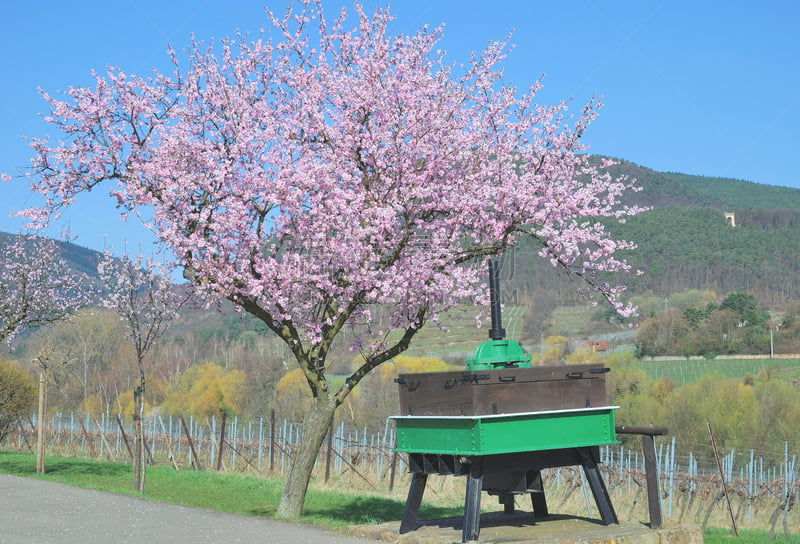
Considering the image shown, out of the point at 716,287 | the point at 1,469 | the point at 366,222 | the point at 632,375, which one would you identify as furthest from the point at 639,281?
the point at 366,222

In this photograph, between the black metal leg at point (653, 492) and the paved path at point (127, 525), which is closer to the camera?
the black metal leg at point (653, 492)

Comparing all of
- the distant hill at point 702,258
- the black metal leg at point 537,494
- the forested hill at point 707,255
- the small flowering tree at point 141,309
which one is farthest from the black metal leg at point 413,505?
the forested hill at point 707,255

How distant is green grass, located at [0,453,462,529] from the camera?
17.5m

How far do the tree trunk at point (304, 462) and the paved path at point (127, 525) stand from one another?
5.08ft

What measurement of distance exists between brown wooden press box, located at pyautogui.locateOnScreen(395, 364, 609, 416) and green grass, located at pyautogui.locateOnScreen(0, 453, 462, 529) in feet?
10.1

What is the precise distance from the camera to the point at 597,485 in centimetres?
1161

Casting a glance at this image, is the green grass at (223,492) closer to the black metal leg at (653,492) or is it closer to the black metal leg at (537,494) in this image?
the black metal leg at (537,494)

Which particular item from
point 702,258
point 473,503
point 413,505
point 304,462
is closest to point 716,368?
point 702,258

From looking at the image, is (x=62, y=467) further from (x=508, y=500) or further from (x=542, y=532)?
(x=542, y=532)

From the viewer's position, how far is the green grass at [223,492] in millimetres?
17484

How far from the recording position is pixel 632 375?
3110 inches

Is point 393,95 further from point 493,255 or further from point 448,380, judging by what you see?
point 448,380

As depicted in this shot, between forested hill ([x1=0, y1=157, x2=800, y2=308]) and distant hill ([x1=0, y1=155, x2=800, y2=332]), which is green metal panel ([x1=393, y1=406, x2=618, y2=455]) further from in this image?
forested hill ([x1=0, y1=157, x2=800, y2=308])

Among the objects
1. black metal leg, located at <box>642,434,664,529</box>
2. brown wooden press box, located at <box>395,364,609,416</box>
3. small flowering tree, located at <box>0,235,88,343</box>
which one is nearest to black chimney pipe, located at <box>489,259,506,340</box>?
brown wooden press box, located at <box>395,364,609,416</box>
